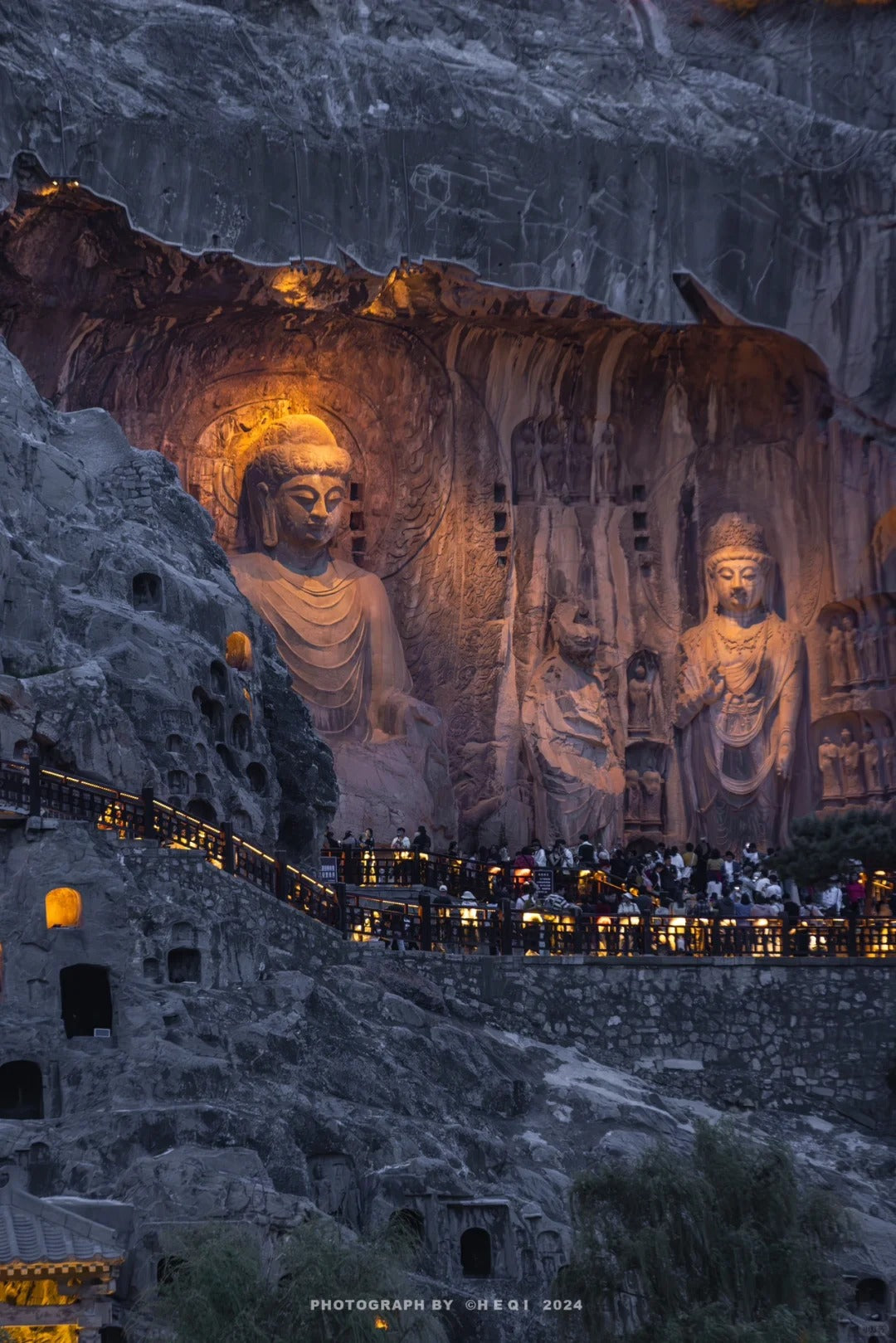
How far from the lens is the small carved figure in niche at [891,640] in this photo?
45.2m

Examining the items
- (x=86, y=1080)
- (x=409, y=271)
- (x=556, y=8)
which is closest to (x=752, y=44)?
(x=556, y=8)

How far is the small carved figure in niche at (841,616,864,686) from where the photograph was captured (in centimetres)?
4569

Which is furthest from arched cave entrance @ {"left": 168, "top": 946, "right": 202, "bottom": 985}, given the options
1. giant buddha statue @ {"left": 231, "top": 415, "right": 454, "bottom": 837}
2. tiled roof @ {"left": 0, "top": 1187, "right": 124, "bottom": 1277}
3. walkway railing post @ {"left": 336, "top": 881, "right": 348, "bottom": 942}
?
giant buddha statue @ {"left": 231, "top": 415, "right": 454, "bottom": 837}

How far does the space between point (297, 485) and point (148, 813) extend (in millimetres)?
14430

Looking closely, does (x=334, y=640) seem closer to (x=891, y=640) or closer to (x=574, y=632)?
(x=574, y=632)

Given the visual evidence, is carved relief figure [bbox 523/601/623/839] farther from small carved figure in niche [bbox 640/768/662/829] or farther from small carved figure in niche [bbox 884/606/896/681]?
small carved figure in niche [bbox 884/606/896/681]

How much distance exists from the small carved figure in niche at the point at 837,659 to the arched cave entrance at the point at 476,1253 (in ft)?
62.9

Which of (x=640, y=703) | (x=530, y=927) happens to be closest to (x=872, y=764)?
(x=640, y=703)

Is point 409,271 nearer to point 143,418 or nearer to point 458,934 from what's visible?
point 143,418

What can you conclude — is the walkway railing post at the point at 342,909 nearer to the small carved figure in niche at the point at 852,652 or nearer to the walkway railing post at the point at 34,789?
the walkway railing post at the point at 34,789

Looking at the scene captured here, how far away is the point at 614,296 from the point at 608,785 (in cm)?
767

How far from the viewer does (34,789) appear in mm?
31188

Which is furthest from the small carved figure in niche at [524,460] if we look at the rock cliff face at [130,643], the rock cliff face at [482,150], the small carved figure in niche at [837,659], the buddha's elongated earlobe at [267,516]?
the rock cliff face at [130,643]

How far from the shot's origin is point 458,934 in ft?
114
